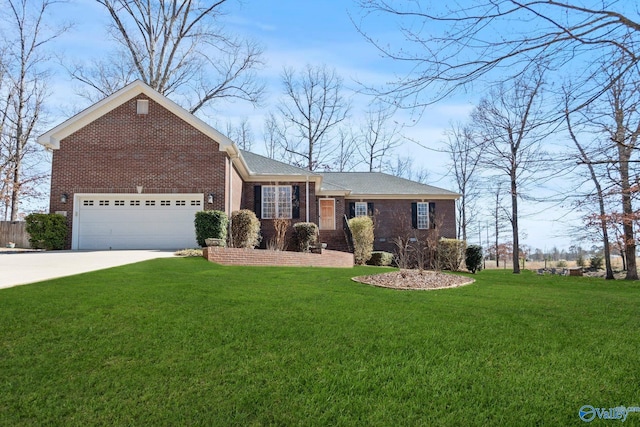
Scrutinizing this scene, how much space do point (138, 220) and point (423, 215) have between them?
14637mm

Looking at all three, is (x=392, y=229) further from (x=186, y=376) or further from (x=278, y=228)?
(x=186, y=376)

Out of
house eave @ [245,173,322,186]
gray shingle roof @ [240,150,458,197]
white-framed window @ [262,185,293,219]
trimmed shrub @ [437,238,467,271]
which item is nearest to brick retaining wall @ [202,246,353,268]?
white-framed window @ [262,185,293,219]

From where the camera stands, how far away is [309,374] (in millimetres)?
3744

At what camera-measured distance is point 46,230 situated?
567 inches

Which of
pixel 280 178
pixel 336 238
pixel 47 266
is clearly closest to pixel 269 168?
pixel 280 178

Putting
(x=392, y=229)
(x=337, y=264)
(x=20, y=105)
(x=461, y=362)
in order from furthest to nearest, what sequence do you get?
1. (x=20, y=105)
2. (x=392, y=229)
3. (x=337, y=264)
4. (x=461, y=362)

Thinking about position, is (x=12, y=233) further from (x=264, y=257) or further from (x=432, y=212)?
(x=432, y=212)

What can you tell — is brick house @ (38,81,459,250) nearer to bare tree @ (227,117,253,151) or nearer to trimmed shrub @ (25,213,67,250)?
trimmed shrub @ (25,213,67,250)

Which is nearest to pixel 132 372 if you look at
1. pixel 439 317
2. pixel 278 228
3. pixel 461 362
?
pixel 461 362

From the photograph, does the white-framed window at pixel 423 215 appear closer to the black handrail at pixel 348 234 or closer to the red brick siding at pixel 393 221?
the red brick siding at pixel 393 221

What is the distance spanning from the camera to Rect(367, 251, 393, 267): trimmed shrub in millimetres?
19375

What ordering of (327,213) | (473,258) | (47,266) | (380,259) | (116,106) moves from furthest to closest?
(327,213)
(380,259)
(473,258)
(116,106)
(47,266)

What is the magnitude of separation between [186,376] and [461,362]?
8.60 ft

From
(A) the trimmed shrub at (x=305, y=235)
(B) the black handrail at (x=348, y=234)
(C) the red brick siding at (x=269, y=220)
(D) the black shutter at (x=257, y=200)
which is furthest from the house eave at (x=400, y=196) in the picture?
(A) the trimmed shrub at (x=305, y=235)
